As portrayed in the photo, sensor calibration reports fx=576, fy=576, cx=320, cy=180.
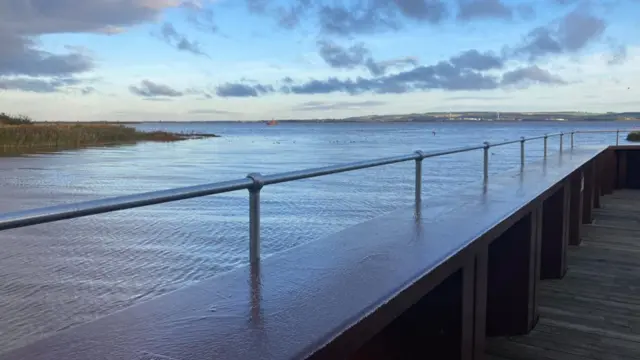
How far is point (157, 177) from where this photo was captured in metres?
25.1

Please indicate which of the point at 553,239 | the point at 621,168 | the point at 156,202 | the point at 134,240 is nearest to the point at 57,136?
the point at 134,240

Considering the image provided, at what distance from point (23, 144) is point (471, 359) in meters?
55.2

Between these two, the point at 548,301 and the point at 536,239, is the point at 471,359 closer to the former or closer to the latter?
the point at 536,239

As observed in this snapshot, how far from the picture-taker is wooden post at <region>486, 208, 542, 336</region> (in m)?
5.04

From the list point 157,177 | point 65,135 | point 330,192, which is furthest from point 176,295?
point 65,135

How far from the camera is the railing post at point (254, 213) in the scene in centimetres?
271

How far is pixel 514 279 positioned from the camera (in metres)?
5.09

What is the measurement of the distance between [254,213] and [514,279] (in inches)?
122

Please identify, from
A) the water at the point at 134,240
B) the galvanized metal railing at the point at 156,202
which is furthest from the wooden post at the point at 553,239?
the galvanized metal railing at the point at 156,202

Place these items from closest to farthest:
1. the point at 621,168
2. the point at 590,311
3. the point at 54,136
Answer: the point at 590,311 → the point at 621,168 → the point at 54,136

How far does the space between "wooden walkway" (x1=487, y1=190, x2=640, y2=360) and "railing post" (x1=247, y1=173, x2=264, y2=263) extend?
259 centimetres

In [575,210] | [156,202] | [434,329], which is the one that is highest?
[156,202]

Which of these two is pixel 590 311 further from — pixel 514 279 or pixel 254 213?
pixel 254 213

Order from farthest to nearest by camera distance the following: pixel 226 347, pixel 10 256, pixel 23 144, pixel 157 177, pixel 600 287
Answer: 1. pixel 23 144
2. pixel 157 177
3. pixel 10 256
4. pixel 600 287
5. pixel 226 347
